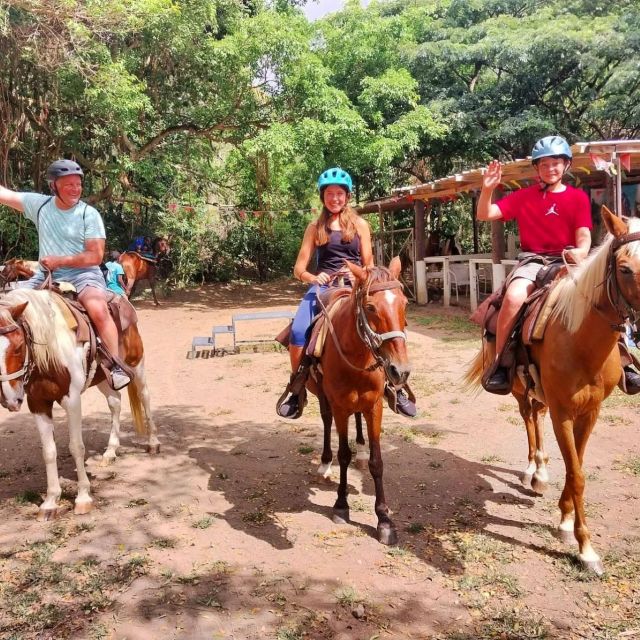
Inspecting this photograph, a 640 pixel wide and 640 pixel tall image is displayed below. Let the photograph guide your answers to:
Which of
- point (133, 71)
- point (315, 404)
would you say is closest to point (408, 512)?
point (315, 404)

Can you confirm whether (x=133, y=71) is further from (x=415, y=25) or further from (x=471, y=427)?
(x=471, y=427)

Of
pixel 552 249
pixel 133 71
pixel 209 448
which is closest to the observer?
pixel 552 249

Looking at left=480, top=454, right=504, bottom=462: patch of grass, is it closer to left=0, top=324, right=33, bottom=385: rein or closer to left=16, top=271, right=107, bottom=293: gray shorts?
left=16, top=271, right=107, bottom=293: gray shorts

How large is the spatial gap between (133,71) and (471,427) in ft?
42.6

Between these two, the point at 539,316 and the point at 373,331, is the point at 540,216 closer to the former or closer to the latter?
the point at 539,316

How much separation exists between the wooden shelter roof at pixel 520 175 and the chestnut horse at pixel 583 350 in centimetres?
367

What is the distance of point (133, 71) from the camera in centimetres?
1470

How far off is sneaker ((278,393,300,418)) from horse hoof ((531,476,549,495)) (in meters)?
1.91

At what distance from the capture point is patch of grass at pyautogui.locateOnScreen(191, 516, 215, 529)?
160 inches

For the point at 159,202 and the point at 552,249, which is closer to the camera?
the point at 552,249

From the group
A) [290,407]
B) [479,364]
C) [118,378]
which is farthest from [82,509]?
[479,364]

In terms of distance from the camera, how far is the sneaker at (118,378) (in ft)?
15.4

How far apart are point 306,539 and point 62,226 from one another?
116 inches

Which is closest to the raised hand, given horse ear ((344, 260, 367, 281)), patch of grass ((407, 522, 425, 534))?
horse ear ((344, 260, 367, 281))
